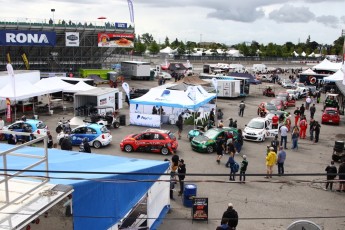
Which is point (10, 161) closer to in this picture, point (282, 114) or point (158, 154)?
point (158, 154)

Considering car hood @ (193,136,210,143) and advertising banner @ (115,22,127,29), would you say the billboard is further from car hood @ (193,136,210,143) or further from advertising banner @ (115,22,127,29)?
car hood @ (193,136,210,143)

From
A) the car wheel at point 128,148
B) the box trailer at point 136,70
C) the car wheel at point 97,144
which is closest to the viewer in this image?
the car wheel at point 128,148

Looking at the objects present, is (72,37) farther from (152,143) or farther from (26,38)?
(152,143)

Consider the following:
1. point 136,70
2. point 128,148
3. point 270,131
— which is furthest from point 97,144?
point 136,70

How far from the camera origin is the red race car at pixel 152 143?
21.1 m

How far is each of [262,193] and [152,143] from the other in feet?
24.4

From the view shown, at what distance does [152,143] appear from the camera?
69.7 ft

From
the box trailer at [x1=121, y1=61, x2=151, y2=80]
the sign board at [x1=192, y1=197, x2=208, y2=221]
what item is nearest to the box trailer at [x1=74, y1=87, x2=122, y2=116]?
the sign board at [x1=192, y1=197, x2=208, y2=221]

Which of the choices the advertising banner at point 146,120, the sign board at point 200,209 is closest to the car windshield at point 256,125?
the advertising banner at point 146,120

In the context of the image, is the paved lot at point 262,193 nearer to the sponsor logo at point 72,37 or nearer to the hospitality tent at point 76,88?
the hospitality tent at point 76,88

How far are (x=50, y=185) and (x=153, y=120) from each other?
67.6 ft

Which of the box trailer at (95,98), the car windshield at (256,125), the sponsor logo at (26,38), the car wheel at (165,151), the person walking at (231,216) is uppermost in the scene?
the sponsor logo at (26,38)

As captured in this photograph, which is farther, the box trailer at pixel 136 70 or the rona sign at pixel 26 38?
the box trailer at pixel 136 70

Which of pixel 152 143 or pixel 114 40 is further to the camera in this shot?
pixel 114 40
